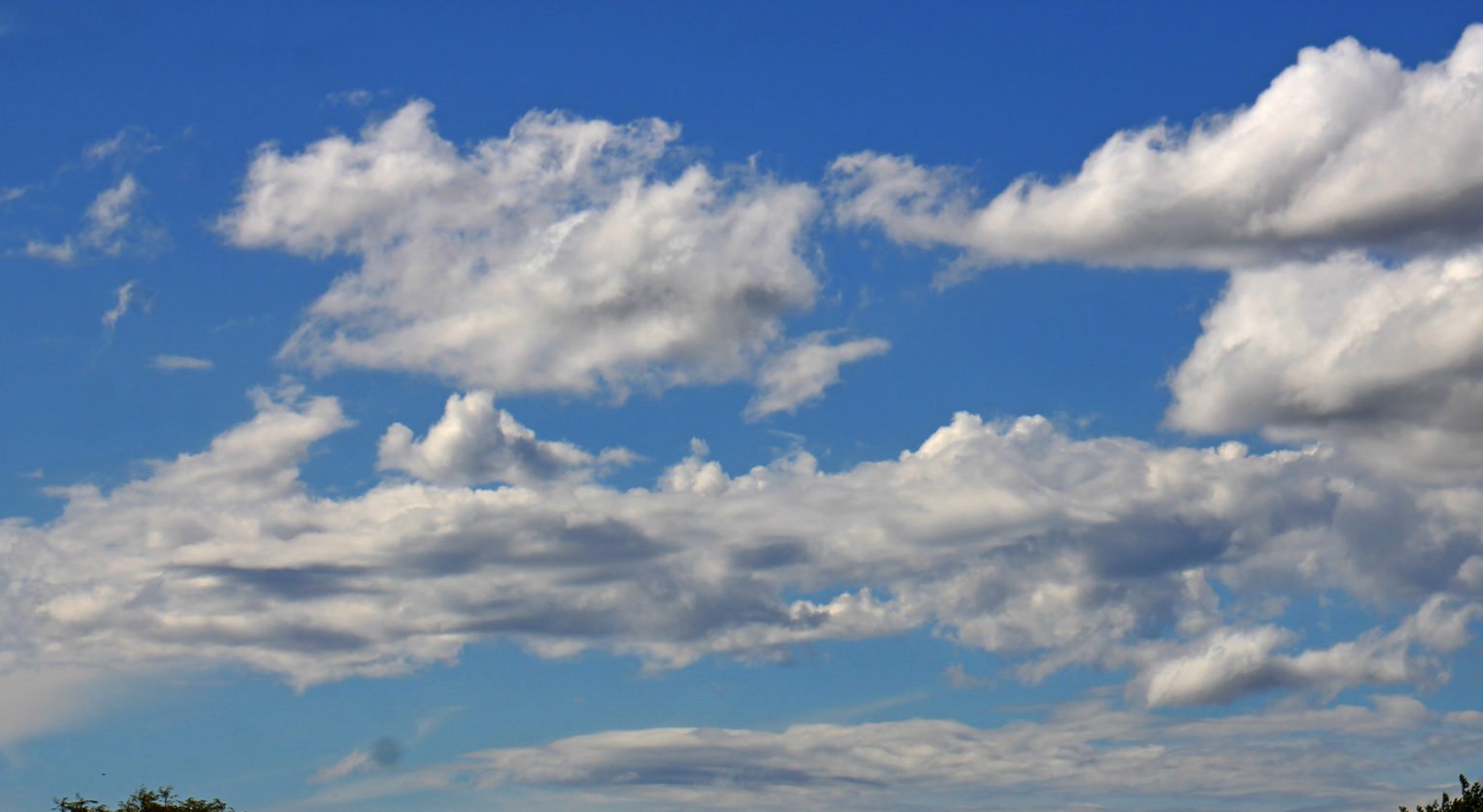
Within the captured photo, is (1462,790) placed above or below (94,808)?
below

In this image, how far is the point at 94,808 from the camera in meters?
137

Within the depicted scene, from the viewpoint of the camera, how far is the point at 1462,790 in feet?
474

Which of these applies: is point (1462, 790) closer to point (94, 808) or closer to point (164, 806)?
point (164, 806)

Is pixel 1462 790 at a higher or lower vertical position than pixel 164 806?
lower

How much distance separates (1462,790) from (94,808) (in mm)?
227948

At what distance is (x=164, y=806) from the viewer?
139250mm

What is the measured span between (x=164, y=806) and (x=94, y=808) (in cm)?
990

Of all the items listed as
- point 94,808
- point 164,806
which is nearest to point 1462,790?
point 164,806

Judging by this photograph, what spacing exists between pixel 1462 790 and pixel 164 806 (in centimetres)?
21834
